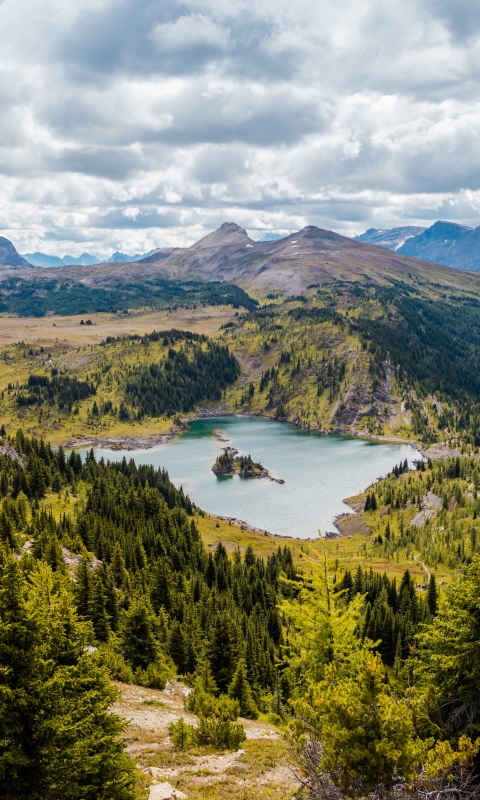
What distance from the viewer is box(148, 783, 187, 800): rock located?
21500mm

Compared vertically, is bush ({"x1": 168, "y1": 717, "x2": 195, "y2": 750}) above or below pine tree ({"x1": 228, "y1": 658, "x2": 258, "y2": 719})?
above

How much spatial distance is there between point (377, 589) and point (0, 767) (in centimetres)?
8979

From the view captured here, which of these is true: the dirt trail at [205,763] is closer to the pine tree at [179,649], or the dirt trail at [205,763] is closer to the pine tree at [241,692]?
the pine tree at [241,692]

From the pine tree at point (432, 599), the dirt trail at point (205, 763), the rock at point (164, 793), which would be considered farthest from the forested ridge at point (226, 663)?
the rock at point (164, 793)

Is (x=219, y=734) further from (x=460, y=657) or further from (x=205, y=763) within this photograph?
(x=460, y=657)

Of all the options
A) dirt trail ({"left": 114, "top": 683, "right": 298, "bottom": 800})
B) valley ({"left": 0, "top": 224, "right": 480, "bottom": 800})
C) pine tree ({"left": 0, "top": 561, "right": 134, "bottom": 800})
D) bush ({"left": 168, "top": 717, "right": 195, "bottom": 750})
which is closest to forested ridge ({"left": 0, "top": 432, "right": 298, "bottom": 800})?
pine tree ({"left": 0, "top": 561, "right": 134, "bottom": 800})

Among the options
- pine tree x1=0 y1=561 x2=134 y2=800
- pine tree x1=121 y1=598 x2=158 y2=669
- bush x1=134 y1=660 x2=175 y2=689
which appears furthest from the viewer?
pine tree x1=121 y1=598 x2=158 y2=669

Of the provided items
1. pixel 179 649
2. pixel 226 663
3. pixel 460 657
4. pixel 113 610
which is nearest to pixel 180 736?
pixel 460 657

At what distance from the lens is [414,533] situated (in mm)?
144125

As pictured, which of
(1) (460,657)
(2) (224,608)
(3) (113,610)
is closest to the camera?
(1) (460,657)

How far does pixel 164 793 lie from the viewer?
2183 cm

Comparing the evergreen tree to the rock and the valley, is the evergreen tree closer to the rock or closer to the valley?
the valley

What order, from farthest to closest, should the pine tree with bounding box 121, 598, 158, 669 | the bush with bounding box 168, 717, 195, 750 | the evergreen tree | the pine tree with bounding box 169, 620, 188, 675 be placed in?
the pine tree with bounding box 169, 620, 188, 675, the pine tree with bounding box 121, 598, 158, 669, the bush with bounding box 168, 717, 195, 750, the evergreen tree

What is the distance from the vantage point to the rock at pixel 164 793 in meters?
21.5
